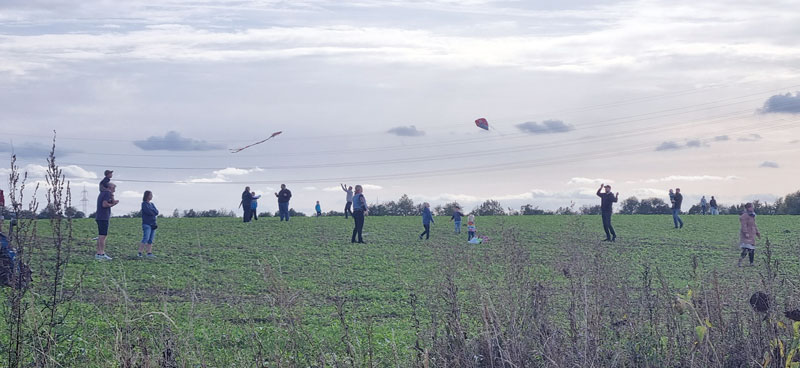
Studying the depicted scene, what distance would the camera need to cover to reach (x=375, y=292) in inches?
635

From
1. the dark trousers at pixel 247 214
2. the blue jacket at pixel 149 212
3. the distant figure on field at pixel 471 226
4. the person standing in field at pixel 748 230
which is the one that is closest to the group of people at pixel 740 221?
the person standing in field at pixel 748 230

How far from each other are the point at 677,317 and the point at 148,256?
59.9ft

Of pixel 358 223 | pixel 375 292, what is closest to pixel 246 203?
pixel 358 223

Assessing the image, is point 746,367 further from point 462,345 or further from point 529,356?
point 462,345

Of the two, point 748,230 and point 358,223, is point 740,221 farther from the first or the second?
point 358,223

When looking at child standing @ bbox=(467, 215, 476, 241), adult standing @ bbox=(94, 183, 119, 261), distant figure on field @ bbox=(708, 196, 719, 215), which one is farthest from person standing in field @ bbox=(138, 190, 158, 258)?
distant figure on field @ bbox=(708, 196, 719, 215)

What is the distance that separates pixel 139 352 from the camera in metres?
6.23

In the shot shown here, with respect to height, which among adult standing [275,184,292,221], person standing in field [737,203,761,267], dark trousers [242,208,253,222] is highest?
adult standing [275,184,292,221]

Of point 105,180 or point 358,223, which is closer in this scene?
point 105,180

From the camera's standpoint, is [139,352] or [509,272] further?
[509,272]

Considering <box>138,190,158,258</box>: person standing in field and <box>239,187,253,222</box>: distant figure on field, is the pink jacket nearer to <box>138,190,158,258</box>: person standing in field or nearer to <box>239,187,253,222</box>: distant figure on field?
<box>138,190,158,258</box>: person standing in field

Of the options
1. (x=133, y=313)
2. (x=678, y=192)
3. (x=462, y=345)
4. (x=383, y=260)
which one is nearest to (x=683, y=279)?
(x=383, y=260)

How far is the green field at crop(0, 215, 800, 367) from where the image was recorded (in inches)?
259

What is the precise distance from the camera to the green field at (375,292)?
6574 mm
